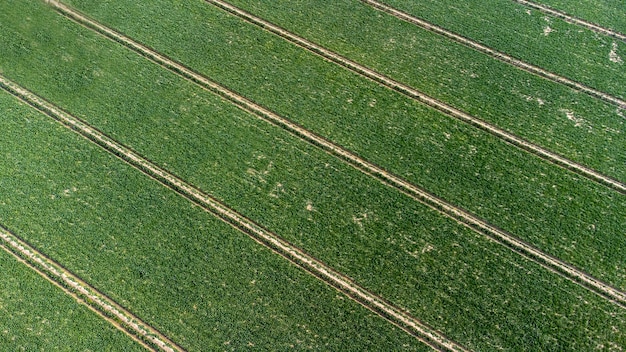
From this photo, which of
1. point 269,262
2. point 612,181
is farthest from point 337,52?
point 612,181

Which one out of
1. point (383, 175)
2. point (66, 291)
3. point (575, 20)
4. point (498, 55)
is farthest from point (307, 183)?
point (575, 20)

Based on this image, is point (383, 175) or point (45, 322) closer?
point (45, 322)

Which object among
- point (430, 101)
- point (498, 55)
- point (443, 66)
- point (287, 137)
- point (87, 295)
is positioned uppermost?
point (498, 55)

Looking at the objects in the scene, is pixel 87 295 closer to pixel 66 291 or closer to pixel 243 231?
pixel 66 291

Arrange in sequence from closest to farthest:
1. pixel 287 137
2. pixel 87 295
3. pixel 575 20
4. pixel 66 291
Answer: pixel 87 295
pixel 66 291
pixel 287 137
pixel 575 20

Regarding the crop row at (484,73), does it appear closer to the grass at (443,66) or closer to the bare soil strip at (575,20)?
the grass at (443,66)

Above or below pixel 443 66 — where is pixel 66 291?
below
